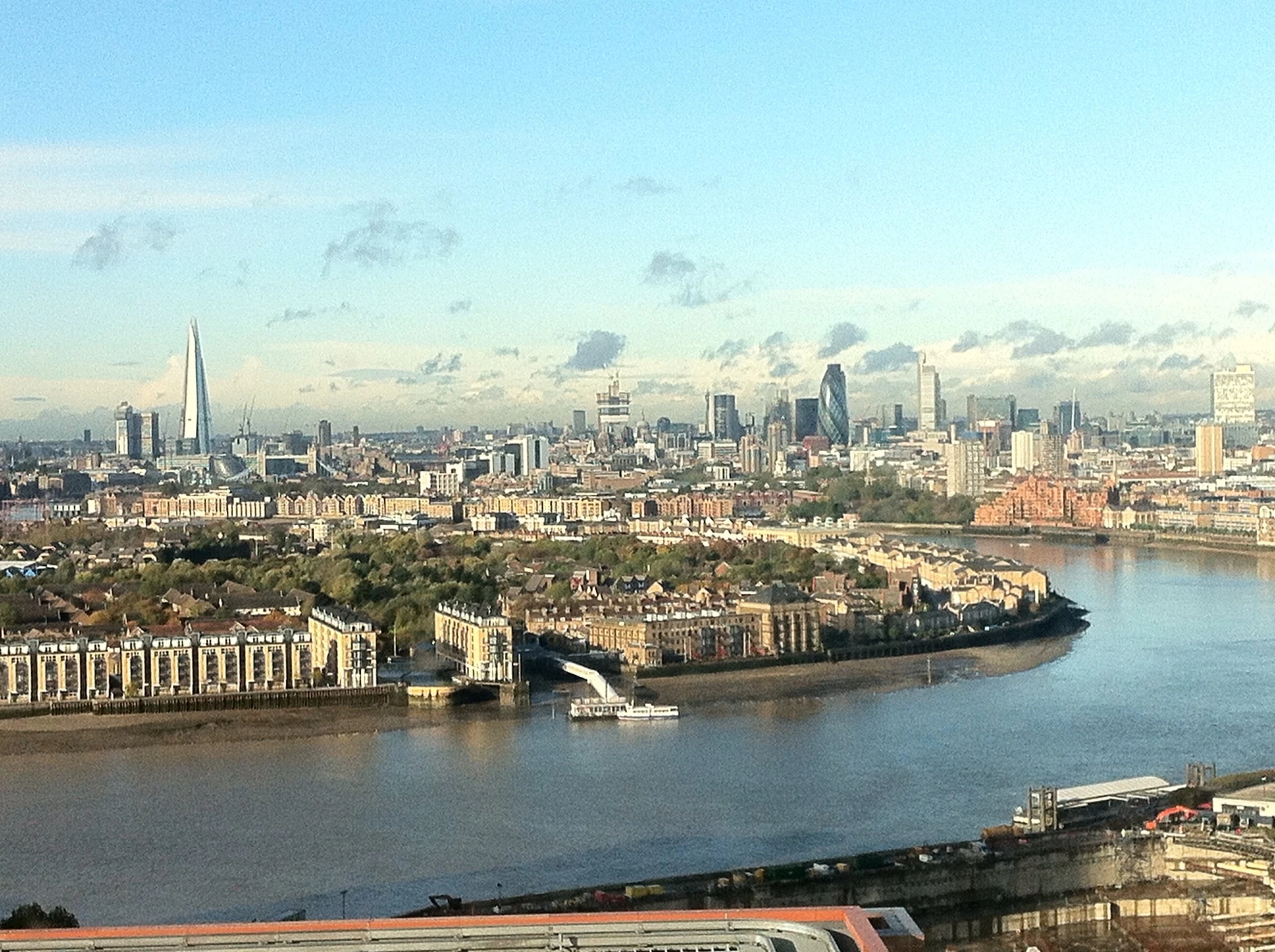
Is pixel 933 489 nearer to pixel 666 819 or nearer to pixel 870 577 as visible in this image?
pixel 870 577

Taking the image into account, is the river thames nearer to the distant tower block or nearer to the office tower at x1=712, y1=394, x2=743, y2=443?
the distant tower block

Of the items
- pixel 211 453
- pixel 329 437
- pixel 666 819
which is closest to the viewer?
pixel 666 819

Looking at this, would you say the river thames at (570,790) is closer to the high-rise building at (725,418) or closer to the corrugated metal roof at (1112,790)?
the corrugated metal roof at (1112,790)

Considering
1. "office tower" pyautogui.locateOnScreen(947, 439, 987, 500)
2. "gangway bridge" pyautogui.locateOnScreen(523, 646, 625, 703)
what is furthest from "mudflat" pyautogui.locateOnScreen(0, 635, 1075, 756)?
"office tower" pyautogui.locateOnScreen(947, 439, 987, 500)

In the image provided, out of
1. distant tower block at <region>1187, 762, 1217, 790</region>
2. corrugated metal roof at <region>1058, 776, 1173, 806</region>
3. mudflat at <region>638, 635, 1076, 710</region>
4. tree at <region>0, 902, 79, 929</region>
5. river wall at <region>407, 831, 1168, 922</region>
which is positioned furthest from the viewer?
mudflat at <region>638, 635, 1076, 710</region>

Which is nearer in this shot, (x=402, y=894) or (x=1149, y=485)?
(x=402, y=894)

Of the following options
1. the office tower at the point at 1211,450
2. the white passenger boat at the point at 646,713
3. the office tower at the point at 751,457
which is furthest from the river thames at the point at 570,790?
the office tower at the point at 751,457

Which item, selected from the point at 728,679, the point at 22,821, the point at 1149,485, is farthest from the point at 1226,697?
the point at 1149,485
